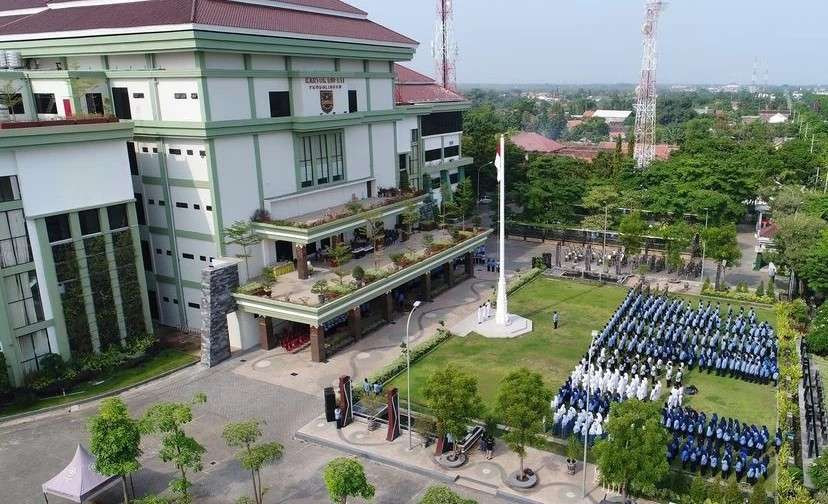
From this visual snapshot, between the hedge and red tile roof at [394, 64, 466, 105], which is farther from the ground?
red tile roof at [394, 64, 466, 105]

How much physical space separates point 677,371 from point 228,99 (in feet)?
70.6

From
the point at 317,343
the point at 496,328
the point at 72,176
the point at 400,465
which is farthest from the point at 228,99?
the point at 400,465

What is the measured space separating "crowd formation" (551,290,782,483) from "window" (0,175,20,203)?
65.1 ft

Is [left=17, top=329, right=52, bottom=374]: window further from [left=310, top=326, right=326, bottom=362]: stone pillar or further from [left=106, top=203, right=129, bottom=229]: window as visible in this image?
[left=310, top=326, right=326, bottom=362]: stone pillar

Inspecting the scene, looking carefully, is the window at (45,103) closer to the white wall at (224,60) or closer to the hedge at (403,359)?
the white wall at (224,60)

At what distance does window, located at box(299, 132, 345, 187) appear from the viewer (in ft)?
102

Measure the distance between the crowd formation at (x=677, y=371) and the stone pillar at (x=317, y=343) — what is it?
10.00 m

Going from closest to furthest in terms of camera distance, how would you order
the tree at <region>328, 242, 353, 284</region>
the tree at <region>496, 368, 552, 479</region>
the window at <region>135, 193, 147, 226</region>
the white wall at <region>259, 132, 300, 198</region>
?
the tree at <region>496, 368, 552, 479</region> < the tree at <region>328, 242, 353, 284</region> < the window at <region>135, 193, 147, 226</region> < the white wall at <region>259, 132, 300, 198</region>

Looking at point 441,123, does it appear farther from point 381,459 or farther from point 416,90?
point 381,459

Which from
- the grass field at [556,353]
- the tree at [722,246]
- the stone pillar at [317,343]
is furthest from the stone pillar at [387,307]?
the tree at [722,246]

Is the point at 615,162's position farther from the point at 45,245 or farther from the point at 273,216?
the point at 45,245

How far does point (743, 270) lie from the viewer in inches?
1470

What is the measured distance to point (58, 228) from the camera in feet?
75.3

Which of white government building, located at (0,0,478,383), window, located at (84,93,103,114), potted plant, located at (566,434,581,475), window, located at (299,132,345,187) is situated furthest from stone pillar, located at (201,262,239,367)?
potted plant, located at (566,434,581,475)
